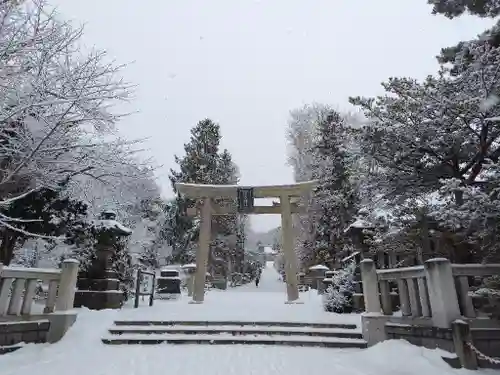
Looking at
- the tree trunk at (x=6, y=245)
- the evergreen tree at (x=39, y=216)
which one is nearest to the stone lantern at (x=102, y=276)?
the evergreen tree at (x=39, y=216)

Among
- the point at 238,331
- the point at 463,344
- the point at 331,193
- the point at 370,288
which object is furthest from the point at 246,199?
the point at 463,344

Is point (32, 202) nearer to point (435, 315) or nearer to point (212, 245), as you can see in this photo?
point (435, 315)

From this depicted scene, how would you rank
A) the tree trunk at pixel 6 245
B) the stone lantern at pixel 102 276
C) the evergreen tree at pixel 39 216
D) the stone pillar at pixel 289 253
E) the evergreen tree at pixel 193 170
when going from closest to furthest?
the evergreen tree at pixel 39 216, the tree trunk at pixel 6 245, the stone lantern at pixel 102 276, the stone pillar at pixel 289 253, the evergreen tree at pixel 193 170

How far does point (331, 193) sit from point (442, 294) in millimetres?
15111

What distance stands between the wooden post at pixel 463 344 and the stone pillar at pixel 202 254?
8.32 metres

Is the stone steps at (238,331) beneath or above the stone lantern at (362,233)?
beneath

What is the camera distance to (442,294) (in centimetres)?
464

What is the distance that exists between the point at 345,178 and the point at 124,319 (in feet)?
50.0

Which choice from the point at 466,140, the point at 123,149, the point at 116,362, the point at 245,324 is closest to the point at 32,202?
the point at 123,149

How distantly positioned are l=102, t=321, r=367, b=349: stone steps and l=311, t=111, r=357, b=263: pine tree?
39.6 feet

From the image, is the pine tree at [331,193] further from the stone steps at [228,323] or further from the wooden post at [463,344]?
the wooden post at [463,344]

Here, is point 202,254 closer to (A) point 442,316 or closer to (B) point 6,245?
(B) point 6,245

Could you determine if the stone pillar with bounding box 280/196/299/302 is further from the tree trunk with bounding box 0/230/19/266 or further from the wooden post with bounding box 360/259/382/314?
the tree trunk with bounding box 0/230/19/266

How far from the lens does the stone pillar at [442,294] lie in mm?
4582
